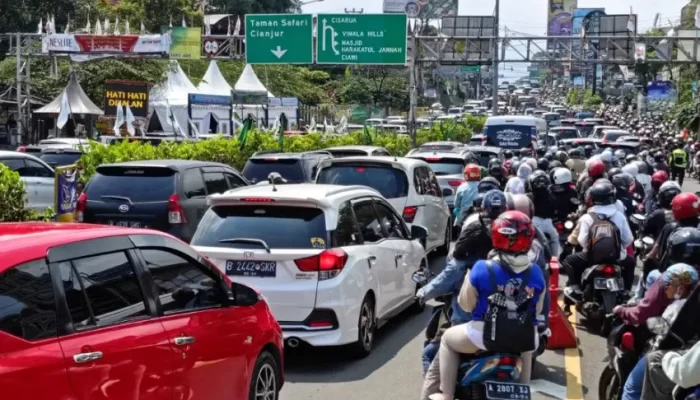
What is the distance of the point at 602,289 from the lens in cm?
990

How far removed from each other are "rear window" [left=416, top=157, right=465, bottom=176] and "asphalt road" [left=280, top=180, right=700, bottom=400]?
380 inches

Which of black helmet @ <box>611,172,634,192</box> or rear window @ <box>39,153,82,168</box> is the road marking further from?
rear window @ <box>39,153,82,168</box>

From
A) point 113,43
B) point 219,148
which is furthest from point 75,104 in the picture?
point 219,148

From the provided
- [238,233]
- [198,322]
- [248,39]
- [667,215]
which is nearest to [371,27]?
[248,39]

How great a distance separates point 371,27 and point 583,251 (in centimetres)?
2325

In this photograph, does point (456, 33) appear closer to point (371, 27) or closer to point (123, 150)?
point (371, 27)

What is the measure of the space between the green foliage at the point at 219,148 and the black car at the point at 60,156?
6.57ft

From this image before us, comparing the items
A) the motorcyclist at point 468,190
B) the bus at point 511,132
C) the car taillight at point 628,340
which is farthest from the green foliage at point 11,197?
the bus at point 511,132

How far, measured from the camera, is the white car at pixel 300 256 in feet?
Answer: 27.7

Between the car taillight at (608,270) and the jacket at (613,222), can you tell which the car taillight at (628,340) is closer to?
the car taillight at (608,270)

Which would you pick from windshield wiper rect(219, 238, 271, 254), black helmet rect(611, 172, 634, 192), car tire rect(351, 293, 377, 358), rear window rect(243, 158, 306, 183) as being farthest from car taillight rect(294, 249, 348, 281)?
rear window rect(243, 158, 306, 183)

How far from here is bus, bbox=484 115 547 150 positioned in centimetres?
3022

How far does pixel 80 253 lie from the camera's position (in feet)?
16.0

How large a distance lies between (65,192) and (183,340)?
1012cm
